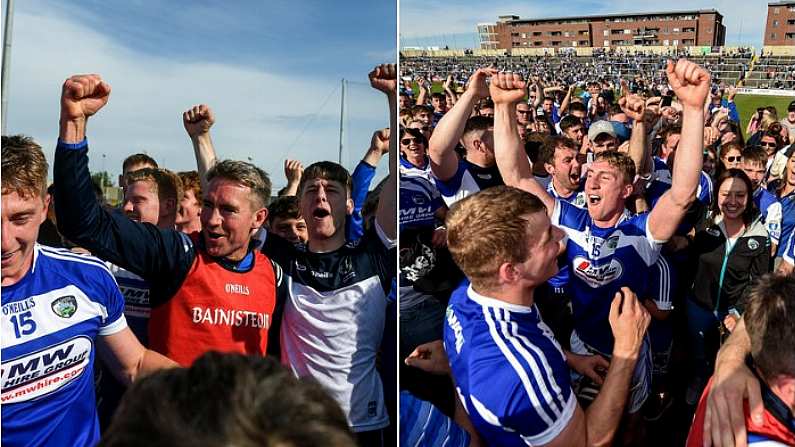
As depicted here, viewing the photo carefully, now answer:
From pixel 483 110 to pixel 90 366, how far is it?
6.63 metres

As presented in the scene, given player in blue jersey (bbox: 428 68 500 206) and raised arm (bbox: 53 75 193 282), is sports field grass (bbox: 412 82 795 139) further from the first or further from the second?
raised arm (bbox: 53 75 193 282)

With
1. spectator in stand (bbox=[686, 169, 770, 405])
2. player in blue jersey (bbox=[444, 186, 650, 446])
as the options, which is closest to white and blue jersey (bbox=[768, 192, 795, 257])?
spectator in stand (bbox=[686, 169, 770, 405])

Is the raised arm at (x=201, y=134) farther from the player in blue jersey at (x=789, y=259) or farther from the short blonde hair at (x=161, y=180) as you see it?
the player in blue jersey at (x=789, y=259)

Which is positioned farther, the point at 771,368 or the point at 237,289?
the point at 237,289

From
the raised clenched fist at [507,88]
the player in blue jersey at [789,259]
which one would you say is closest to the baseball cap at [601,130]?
the player in blue jersey at [789,259]

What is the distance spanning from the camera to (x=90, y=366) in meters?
1.90

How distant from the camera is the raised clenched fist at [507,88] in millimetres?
2887

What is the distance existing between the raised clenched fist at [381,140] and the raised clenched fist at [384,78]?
6.4 inches

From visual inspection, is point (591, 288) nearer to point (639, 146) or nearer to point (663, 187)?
point (639, 146)

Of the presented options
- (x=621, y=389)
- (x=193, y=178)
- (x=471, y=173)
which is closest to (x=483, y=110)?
(x=471, y=173)

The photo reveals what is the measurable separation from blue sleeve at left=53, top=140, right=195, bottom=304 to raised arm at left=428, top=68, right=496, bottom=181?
1449mm

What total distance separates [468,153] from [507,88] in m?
1.66

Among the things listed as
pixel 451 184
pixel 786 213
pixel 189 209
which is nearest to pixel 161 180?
pixel 189 209

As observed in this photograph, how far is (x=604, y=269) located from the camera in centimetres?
293
